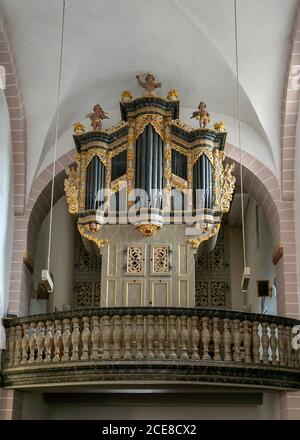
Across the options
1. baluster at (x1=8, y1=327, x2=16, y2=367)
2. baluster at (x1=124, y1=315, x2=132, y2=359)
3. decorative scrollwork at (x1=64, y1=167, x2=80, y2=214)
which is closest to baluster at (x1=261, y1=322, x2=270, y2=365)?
baluster at (x1=124, y1=315, x2=132, y2=359)

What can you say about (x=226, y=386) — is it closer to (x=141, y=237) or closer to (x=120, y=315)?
(x=120, y=315)

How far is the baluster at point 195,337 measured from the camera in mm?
11688

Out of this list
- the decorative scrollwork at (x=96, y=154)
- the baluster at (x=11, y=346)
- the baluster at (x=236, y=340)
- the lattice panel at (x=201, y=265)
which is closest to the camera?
the baluster at (x=236, y=340)

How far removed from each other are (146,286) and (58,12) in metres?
5.05

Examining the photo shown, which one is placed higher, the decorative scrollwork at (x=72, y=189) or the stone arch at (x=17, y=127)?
the stone arch at (x=17, y=127)

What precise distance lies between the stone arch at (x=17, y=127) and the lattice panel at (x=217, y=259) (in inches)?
215

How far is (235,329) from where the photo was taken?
12.1 m

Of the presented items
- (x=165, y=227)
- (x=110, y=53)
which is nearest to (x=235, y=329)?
(x=165, y=227)

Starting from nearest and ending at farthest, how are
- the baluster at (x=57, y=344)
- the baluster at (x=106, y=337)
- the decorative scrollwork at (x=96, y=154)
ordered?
the baluster at (x=106, y=337)
the baluster at (x=57, y=344)
the decorative scrollwork at (x=96, y=154)

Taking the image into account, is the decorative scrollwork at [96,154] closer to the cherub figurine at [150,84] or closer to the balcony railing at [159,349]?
the cherub figurine at [150,84]

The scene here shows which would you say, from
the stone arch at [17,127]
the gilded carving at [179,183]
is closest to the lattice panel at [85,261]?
the stone arch at [17,127]

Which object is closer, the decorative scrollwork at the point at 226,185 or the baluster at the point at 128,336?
the baluster at the point at 128,336

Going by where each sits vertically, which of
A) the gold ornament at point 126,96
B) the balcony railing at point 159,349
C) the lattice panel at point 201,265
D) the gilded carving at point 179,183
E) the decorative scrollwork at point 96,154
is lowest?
the balcony railing at point 159,349

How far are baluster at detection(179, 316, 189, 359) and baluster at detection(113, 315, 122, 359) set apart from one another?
0.95 m
